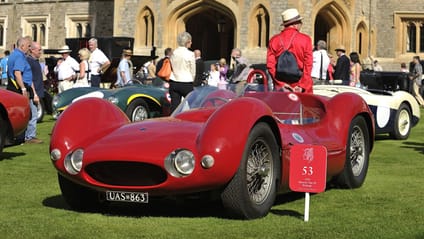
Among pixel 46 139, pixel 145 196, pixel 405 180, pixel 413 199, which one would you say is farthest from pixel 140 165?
pixel 46 139

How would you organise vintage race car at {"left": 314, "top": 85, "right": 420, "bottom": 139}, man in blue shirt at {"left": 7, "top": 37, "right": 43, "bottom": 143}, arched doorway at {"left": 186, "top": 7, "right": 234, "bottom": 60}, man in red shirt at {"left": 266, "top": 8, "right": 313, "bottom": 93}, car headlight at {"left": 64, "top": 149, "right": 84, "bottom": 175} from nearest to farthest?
car headlight at {"left": 64, "top": 149, "right": 84, "bottom": 175} < man in red shirt at {"left": 266, "top": 8, "right": 313, "bottom": 93} < man in blue shirt at {"left": 7, "top": 37, "right": 43, "bottom": 143} < vintage race car at {"left": 314, "top": 85, "right": 420, "bottom": 139} < arched doorway at {"left": 186, "top": 7, "right": 234, "bottom": 60}

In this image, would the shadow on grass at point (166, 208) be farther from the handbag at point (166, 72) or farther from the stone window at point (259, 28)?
the stone window at point (259, 28)

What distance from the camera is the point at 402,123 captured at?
43.8ft

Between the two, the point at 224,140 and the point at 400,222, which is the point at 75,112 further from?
the point at 400,222

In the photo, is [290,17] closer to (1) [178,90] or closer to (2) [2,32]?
(1) [178,90]

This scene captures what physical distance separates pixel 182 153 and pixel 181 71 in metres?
6.03

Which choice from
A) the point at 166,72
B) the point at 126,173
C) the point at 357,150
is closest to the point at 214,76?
the point at 166,72

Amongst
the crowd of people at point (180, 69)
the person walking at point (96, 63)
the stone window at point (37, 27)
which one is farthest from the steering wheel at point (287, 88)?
the stone window at point (37, 27)

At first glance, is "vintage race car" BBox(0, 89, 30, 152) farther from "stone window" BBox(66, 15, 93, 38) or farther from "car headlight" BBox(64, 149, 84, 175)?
"stone window" BBox(66, 15, 93, 38)

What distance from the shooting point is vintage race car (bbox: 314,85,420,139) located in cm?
1235

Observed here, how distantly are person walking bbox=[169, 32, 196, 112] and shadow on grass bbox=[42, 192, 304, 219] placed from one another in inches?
188

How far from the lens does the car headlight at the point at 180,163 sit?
5.46 meters

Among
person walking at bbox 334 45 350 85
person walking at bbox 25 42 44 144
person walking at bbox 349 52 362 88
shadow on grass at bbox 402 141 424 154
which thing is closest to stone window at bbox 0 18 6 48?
person walking at bbox 349 52 362 88

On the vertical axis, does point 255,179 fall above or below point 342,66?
below
